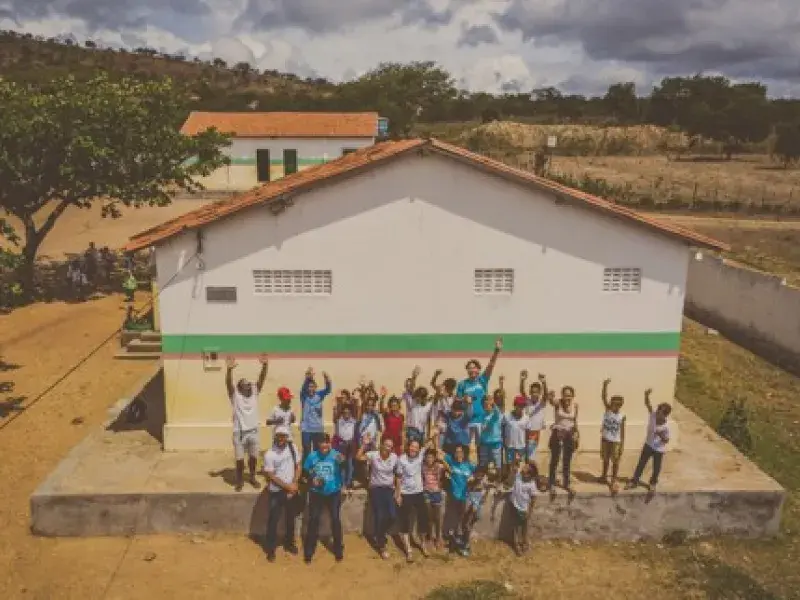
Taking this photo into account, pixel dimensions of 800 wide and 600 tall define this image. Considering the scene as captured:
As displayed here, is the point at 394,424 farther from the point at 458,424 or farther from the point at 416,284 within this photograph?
the point at 416,284

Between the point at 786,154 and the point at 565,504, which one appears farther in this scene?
the point at 786,154

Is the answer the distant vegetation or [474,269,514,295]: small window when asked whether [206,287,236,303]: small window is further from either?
the distant vegetation

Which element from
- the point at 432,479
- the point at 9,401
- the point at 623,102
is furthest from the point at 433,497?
the point at 623,102

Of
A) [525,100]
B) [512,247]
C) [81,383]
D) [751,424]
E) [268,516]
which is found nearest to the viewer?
[268,516]

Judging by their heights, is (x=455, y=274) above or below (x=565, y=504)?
above

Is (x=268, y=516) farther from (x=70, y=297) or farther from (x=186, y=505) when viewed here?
(x=70, y=297)

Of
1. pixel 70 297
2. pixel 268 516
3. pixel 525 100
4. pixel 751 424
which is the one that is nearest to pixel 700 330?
pixel 751 424

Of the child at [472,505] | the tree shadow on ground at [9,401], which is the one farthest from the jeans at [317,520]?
the tree shadow on ground at [9,401]
